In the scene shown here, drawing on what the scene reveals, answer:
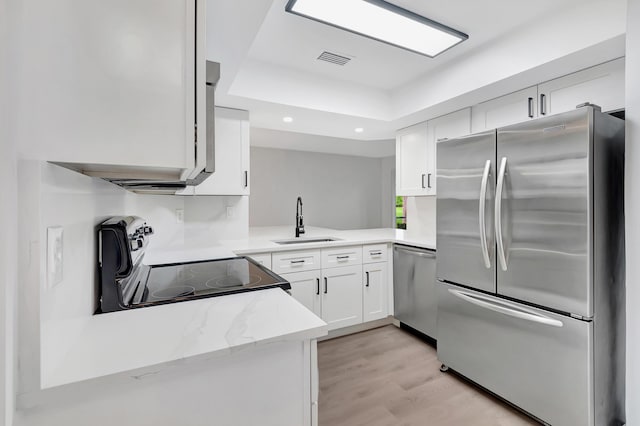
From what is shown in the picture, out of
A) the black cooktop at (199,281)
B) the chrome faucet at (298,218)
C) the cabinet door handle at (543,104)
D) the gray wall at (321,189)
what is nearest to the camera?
the black cooktop at (199,281)

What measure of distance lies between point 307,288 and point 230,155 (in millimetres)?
1300

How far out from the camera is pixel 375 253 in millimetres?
2912

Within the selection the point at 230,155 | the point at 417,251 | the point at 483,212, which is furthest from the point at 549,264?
the point at 230,155

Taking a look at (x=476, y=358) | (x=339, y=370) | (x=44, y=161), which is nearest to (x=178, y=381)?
(x=44, y=161)

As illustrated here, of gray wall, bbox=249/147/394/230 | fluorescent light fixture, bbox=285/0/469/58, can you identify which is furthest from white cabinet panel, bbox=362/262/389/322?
gray wall, bbox=249/147/394/230

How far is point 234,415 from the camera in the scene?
835 millimetres

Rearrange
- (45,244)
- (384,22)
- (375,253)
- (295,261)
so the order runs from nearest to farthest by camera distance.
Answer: (45,244), (384,22), (295,261), (375,253)

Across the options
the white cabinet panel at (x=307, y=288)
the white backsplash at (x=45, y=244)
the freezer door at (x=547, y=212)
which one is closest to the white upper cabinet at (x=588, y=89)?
the freezer door at (x=547, y=212)

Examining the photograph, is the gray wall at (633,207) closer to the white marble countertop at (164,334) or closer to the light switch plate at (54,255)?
the white marble countertop at (164,334)

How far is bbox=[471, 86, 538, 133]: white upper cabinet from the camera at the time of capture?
85.4 inches

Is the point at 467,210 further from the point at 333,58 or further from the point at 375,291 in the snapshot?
Answer: the point at 333,58

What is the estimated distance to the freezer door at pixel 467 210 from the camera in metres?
1.86

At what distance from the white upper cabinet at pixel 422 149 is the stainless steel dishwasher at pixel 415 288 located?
695mm

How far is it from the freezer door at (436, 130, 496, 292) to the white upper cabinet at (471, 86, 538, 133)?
1.83 feet
